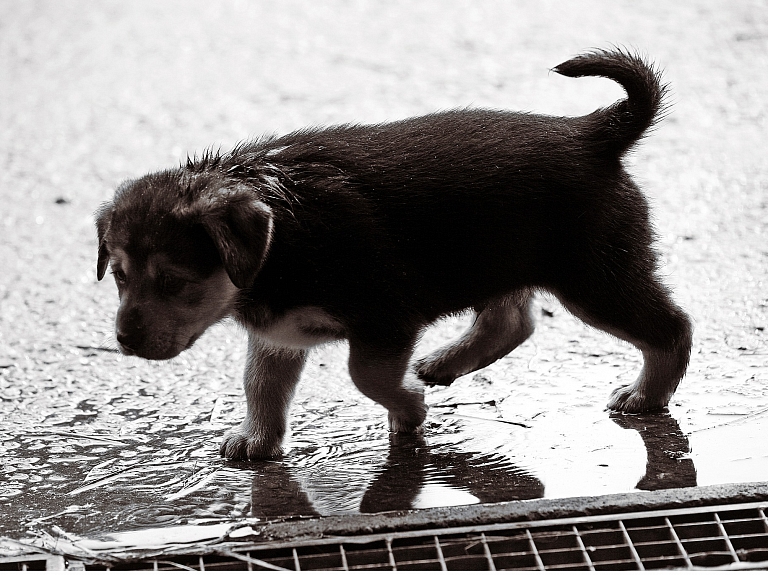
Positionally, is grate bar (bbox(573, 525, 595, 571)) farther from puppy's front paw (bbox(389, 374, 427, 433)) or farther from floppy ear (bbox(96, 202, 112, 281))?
floppy ear (bbox(96, 202, 112, 281))

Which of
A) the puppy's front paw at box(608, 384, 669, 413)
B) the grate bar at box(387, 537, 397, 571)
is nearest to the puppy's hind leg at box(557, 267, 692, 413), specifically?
the puppy's front paw at box(608, 384, 669, 413)

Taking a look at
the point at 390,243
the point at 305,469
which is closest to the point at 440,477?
the point at 305,469

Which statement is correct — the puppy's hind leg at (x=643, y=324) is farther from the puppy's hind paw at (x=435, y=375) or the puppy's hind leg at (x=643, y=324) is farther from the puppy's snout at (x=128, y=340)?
the puppy's snout at (x=128, y=340)

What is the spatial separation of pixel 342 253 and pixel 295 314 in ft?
0.85

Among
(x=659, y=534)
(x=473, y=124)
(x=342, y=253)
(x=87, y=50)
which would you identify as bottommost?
(x=87, y=50)

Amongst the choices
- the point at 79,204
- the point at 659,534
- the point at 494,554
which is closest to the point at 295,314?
the point at 494,554

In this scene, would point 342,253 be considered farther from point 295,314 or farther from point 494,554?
point 494,554

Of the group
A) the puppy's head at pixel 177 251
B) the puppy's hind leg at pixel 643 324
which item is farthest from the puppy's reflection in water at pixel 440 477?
the puppy's head at pixel 177 251

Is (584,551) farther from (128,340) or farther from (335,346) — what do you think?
(335,346)

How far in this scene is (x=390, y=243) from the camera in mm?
3904

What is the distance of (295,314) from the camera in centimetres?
388

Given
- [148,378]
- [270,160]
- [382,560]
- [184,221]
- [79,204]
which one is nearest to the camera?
[382,560]

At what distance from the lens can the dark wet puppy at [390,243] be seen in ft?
12.2

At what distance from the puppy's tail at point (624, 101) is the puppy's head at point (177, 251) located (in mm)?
1272
